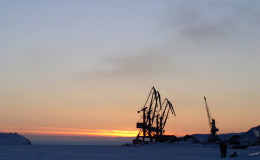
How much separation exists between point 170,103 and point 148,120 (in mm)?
28823

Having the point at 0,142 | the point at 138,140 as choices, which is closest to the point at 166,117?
the point at 138,140

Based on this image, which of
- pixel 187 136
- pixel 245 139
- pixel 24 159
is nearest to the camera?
pixel 24 159

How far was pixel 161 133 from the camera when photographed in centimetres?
15175

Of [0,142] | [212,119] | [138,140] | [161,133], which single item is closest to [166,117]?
[161,133]

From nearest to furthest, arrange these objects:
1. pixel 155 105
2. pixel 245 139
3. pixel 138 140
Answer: pixel 138 140, pixel 155 105, pixel 245 139

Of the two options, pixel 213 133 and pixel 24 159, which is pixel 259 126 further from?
pixel 24 159

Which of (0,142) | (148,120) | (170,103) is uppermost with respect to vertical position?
(170,103)

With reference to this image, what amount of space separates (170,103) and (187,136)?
27.9 metres

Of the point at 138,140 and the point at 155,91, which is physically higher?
the point at 155,91

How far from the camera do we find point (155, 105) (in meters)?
153

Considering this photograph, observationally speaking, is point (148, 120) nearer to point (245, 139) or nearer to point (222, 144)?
point (245, 139)

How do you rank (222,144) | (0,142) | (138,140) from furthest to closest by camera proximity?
1. (0,142)
2. (138,140)
3. (222,144)

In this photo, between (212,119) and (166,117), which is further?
(212,119)

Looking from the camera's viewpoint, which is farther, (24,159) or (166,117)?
(166,117)
